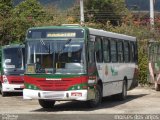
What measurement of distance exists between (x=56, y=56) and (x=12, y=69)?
834cm

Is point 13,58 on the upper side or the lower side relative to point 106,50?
lower

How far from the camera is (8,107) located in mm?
20188

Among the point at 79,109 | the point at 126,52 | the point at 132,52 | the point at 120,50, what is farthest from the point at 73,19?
the point at 79,109

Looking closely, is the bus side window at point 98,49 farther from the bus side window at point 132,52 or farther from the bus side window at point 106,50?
the bus side window at point 132,52

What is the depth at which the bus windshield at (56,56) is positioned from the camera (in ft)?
60.3

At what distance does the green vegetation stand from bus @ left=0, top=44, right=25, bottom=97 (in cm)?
919

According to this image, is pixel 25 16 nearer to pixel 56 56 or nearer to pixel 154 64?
pixel 154 64

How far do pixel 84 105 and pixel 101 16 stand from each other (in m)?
41.9

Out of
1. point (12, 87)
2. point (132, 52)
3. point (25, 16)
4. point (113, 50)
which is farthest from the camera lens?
point (25, 16)

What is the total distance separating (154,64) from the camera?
29.9 metres

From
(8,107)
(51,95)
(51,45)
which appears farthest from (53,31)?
(8,107)

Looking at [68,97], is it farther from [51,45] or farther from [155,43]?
[155,43]

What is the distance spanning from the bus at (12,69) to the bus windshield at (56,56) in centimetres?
750

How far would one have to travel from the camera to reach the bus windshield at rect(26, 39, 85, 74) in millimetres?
18375
